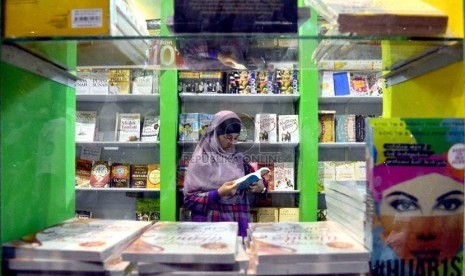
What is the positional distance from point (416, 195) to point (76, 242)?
737 millimetres

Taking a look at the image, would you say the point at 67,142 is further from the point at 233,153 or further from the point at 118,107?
the point at 118,107

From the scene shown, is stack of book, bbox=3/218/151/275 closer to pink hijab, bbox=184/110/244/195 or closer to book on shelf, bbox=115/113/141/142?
pink hijab, bbox=184/110/244/195

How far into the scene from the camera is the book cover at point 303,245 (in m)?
0.82

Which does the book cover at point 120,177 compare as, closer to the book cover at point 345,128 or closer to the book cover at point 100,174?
the book cover at point 100,174

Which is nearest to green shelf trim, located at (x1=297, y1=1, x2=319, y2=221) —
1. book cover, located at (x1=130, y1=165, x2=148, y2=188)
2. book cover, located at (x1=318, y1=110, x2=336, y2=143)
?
book cover, located at (x1=318, y1=110, x2=336, y2=143)

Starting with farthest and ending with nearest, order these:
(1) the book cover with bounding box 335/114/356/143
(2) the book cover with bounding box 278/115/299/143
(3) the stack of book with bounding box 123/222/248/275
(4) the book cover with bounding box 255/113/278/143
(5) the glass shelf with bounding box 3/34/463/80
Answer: (1) the book cover with bounding box 335/114/356/143, (2) the book cover with bounding box 278/115/299/143, (4) the book cover with bounding box 255/113/278/143, (5) the glass shelf with bounding box 3/34/463/80, (3) the stack of book with bounding box 123/222/248/275

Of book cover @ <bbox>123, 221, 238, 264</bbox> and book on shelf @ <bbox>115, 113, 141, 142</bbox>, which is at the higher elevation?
book on shelf @ <bbox>115, 113, 141, 142</bbox>

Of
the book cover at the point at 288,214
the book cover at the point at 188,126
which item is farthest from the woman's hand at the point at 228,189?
the book cover at the point at 288,214

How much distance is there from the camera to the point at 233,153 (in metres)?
1.85

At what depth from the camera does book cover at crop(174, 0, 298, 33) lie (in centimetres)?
88

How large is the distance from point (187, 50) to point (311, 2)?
1.14ft

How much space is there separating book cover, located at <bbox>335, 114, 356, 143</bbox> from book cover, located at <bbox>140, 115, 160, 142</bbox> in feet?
5.36

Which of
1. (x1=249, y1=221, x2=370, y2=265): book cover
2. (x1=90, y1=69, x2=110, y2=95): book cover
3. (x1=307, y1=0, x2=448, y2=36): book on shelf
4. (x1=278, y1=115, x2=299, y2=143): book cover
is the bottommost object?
(x1=249, y1=221, x2=370, y2=265): book cover

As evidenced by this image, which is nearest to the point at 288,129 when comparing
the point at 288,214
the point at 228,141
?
the point at 288,214
